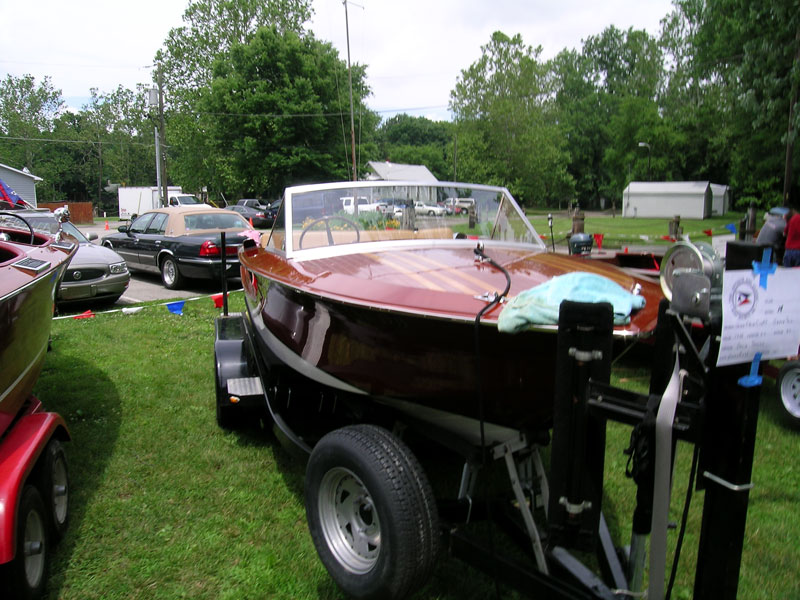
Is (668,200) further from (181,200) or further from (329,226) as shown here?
(329,226)

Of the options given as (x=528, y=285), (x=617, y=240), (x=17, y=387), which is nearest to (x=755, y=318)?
(x=528, y=285)

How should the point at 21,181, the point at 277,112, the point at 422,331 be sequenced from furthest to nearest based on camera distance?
the point at 21,181 → the point at 277,112 → the point at 422,331

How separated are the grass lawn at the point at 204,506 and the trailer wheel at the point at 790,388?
0.46 feet

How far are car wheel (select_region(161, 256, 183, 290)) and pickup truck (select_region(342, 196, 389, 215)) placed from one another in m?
7.47

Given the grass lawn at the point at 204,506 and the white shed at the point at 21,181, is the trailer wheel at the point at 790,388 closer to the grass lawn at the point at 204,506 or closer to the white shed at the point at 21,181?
the grass lawn at the point at 204,506

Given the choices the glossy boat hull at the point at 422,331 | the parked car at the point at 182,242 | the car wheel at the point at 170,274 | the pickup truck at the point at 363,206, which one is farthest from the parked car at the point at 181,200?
the glossy boat hull at the point at 422,331

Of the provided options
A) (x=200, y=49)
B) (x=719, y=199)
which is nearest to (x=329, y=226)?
(x=200, y=49)

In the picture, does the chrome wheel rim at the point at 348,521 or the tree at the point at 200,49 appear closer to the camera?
the chrome wheel rim at the point at 348,521

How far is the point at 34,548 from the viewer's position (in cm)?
262

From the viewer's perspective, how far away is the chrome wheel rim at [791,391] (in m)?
4.53

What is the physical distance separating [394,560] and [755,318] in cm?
153

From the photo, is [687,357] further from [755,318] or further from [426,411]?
[426,411]

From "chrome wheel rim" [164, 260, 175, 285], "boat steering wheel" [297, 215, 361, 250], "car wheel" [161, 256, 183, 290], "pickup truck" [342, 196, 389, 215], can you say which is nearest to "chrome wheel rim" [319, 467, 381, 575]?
"boat steering wheel" [297, 215, 361, 250]

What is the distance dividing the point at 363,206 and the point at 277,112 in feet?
98.4
